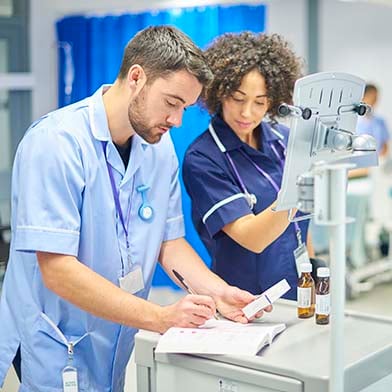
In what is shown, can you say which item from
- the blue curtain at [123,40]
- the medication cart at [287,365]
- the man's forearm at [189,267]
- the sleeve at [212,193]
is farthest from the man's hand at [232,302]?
the blue curtain at [123,40]

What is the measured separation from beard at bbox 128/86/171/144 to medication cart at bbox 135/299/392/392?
47 centimetres

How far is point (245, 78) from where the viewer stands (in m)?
2.11

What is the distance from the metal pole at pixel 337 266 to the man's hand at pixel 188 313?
0.39 meters

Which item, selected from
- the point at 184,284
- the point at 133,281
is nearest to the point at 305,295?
the point at 184,284

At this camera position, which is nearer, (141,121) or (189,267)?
(141,121)

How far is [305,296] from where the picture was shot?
177 centimetres

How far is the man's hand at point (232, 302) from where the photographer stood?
1.84 metres

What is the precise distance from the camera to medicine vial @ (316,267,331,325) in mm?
1706

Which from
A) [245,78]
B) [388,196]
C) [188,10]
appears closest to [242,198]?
[245,78]

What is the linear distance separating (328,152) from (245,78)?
0.54 m

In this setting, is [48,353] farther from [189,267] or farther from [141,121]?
[141,121]

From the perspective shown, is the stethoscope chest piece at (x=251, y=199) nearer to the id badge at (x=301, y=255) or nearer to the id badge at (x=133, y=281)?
the id badge at (x=301, y=255)

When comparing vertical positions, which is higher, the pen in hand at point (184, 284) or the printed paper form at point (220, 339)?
the pen in hand at point (184, 284)

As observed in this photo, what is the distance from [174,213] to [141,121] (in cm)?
33
